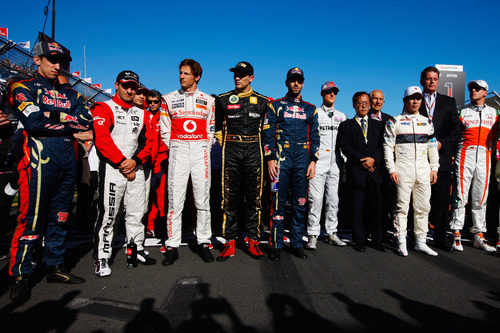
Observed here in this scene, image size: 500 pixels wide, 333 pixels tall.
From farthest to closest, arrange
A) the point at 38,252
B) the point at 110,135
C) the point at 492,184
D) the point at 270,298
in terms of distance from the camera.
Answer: the point at 492,184 < the point at 38,252 < the point at 110,135 < the point at 270,298

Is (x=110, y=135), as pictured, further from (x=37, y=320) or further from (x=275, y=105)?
(x=275, y=105)

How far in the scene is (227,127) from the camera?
3641 millimetres

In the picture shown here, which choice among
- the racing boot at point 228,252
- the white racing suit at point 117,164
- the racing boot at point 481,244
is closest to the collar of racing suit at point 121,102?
the white racing suit at point 117,164

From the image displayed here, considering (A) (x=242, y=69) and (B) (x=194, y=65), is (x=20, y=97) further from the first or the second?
(A) (x=242, y=69)

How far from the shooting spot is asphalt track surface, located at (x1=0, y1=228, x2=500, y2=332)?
2.07 m

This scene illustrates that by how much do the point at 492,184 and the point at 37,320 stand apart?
666 cm

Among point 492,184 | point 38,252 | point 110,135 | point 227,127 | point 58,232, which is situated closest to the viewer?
point 58,232

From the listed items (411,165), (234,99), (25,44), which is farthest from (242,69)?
(25,44)

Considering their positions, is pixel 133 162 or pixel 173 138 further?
pixel 173 138

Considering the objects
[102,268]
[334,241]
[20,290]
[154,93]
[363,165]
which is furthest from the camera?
[154,93]

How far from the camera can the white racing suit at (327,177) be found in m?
4.04

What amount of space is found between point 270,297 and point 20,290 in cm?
220

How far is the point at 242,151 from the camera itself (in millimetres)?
3584

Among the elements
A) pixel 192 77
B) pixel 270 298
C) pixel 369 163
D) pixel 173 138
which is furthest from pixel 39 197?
pixel 369 163
